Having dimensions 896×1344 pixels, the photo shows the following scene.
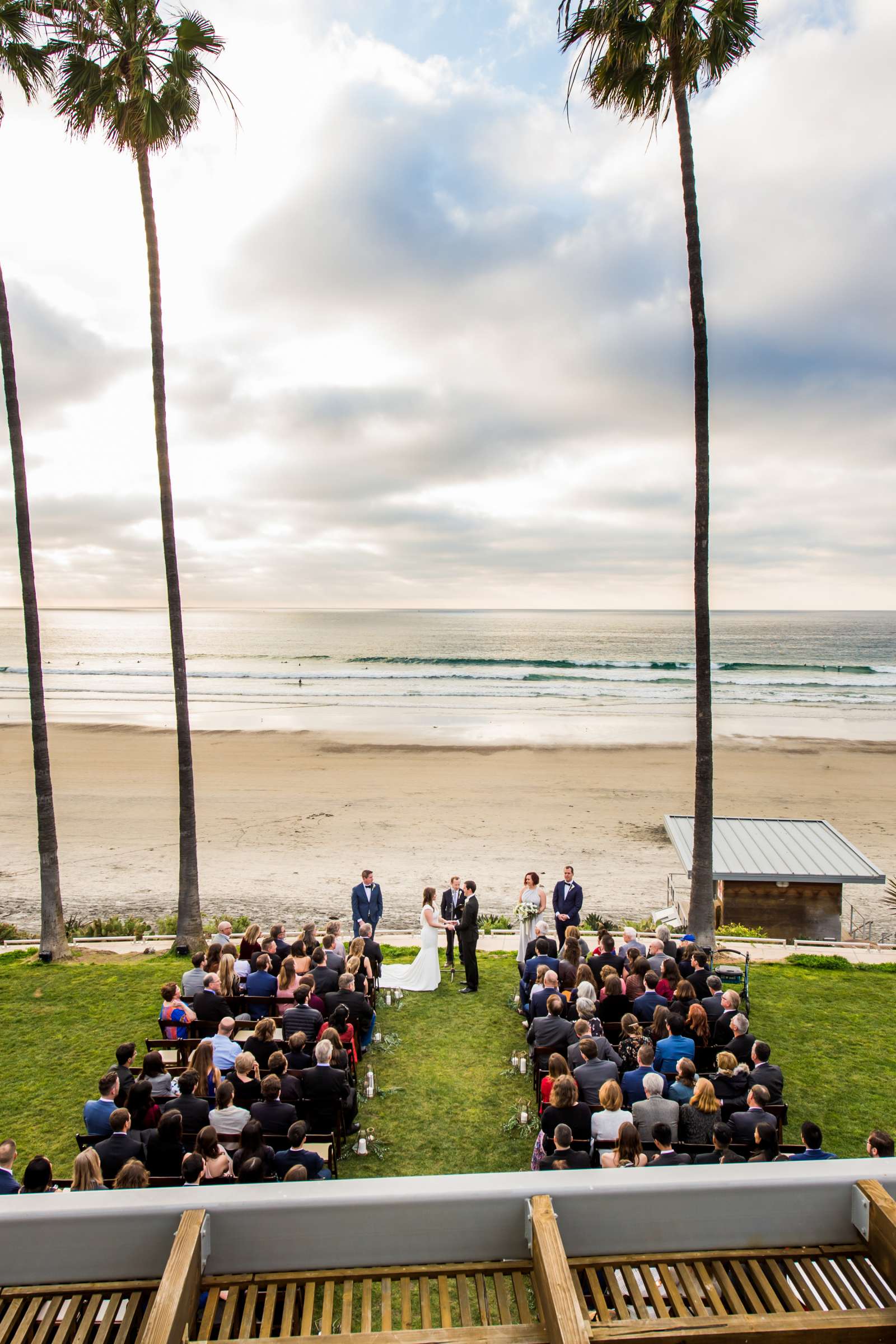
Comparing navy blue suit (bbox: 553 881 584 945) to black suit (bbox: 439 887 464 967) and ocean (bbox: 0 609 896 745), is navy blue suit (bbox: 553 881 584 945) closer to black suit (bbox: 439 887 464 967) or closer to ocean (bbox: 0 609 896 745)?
black suit (bbox: 439 887 464 967)

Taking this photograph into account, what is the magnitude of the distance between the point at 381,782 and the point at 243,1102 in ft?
73.9

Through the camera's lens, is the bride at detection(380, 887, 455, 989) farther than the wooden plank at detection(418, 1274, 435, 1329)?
Yes

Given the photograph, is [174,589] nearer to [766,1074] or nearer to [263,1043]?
[263,1043]

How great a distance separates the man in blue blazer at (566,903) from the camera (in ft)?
40.7

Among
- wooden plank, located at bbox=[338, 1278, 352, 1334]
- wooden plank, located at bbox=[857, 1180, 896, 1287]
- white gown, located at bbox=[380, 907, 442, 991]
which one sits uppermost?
wooden plank, located at bbox=[857, 1180, 896, 1287]

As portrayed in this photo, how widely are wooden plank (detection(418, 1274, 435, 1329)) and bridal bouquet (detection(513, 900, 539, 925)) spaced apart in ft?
31.7

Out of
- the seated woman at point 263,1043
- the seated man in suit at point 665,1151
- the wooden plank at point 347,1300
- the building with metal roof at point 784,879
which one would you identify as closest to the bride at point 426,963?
the seated woman at point 263,1043

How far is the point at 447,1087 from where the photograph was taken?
8906 mm

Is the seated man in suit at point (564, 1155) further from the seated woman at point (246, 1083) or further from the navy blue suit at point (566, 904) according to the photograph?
the navy blue suit at point (566, 904)

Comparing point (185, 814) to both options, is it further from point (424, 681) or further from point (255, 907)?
point (424, 681)

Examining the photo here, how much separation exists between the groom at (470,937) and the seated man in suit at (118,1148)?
583 cm

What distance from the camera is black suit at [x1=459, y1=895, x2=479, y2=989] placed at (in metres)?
11.3

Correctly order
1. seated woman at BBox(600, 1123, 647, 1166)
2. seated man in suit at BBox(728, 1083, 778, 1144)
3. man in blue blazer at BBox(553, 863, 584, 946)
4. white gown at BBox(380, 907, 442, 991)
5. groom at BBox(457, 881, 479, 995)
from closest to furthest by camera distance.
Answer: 1. seated woman at BBox(600, 1123, 647, 1166)
2. seated man in suit at BBox(728, 1083, 778, 1144)
3. groom at BBox(457, 881, 479, 995)
4. white gown at BBox(380, 907, 442, 991)
5. man in blue blazer at BBox(553, 863, 584, 946)

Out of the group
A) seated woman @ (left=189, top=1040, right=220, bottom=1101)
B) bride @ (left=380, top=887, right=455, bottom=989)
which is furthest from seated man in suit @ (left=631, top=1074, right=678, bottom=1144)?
bride @ (left=380, top=887, right=455, bottom=989)
